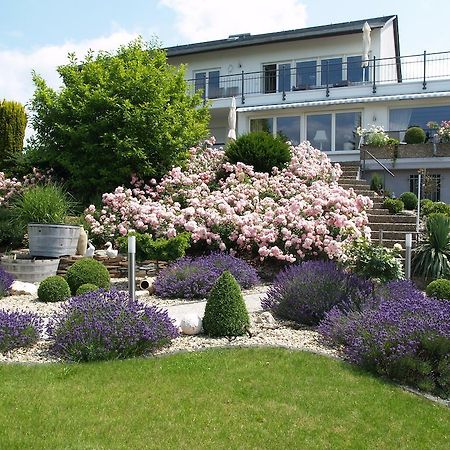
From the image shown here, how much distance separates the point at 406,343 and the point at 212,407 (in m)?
2.25

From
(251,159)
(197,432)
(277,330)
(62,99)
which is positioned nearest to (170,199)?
(251,159)

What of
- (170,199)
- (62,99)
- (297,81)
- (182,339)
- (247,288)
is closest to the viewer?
(182,339)

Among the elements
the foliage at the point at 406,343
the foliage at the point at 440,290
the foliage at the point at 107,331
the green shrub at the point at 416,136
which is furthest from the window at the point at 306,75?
the foliage at the point at 107,331

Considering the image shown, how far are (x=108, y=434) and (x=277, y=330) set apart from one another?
3671 mm

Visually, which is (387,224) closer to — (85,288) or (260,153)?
(260,153)

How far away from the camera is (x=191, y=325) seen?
23.9 feet

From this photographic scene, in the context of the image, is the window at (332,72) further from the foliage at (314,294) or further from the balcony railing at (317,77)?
the foliage at (314,294)

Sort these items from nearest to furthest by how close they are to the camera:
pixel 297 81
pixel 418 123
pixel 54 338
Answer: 1. pixel 54 338
2. pixel 418 123
3. pixel 297 81

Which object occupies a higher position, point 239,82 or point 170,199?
point 239,82

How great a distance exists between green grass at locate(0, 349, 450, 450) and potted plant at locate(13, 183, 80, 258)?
21.8 feet

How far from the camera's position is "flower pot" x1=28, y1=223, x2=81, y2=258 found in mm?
12273

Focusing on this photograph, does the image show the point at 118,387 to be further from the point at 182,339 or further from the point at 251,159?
the point at 251,159

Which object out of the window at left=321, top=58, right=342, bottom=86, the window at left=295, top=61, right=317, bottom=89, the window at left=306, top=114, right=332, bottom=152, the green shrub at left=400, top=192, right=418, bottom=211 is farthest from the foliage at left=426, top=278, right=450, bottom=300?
the window at left=295, top=61, right=317, bottom=89

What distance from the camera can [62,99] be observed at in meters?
16.6
